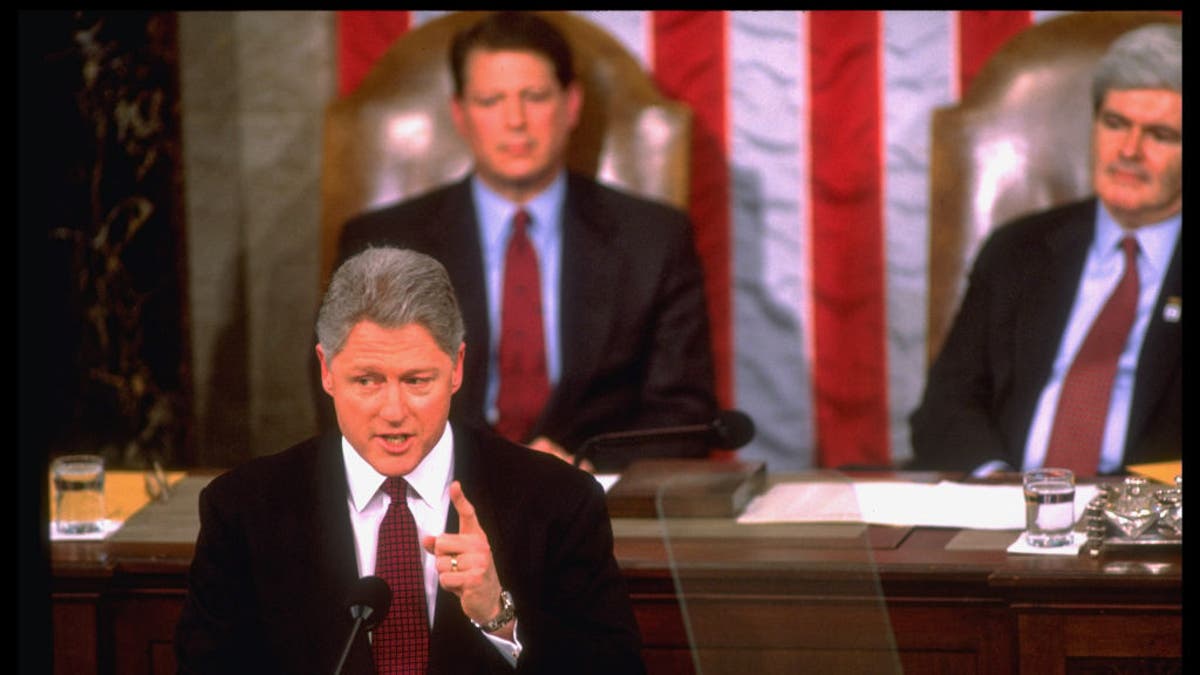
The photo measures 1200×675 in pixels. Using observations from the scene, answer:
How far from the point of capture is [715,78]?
15.5ft

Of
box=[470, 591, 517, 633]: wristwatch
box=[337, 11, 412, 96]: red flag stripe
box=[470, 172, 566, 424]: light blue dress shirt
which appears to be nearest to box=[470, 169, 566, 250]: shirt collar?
box=[470, 172, 566, 424]: light blue dress shirt

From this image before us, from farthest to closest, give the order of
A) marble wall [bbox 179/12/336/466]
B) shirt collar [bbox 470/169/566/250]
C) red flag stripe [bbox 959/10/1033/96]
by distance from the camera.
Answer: marble wall [bbox 179/12/336/466] < red flag stripe [bbox 959/10/1033/96] < shirt collar [bbox 470/169/566/250]

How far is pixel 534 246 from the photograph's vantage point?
3.91m

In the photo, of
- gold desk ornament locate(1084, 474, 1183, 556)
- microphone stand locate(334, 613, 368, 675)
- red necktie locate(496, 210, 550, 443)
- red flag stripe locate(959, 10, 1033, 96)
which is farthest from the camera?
red flag stripe locate(959, 10, 1033, 96)

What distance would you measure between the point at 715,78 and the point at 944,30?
61 centimetres

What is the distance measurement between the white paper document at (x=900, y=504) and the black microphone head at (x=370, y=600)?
1.04m

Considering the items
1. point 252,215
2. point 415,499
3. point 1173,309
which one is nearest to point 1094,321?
point 1173,309

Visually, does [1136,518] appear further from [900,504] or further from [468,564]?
[468,564]

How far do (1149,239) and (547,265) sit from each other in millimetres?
1272

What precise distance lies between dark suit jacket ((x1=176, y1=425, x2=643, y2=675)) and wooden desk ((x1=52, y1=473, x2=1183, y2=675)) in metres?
0.28

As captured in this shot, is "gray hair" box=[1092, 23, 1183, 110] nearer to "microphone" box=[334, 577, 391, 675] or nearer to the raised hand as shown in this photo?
the raised hand

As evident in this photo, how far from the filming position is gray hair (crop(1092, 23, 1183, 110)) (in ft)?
11.9

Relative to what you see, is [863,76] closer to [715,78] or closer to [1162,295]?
[715,78]

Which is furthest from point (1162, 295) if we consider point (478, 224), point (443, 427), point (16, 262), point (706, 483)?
point (16, 262)
